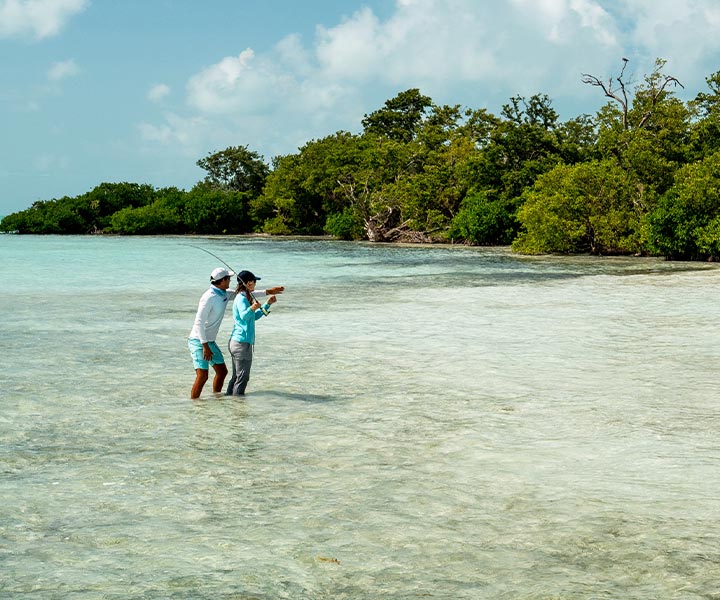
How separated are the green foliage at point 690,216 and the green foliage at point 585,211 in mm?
2889

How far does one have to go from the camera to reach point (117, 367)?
1223 cm

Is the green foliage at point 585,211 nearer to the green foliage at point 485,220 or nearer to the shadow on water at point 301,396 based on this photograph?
the green foliage at point 485,220

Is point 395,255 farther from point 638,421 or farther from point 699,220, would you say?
point 638,421

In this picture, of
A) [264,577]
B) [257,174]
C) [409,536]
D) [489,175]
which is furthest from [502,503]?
[257,174]

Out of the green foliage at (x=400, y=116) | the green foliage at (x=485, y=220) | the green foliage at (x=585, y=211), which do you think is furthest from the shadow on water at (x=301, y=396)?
the green foliage at (x=400, y=116)

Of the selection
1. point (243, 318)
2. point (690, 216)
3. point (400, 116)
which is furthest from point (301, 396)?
point (400, 116)

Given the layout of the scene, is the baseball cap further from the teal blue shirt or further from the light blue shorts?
the light blue shorts

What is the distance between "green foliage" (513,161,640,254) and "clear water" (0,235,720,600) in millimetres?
24539

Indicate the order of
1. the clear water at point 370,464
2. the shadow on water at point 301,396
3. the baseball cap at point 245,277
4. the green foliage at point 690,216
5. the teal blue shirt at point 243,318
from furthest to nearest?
1. the green foliage at point 690,216
2. the shadow on water at point 301,396
3. the teal blue shirt at point 243,318
4. the baseball cap at point 245,277
5. the clear water at point 370,464

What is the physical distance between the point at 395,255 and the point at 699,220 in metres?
14.3

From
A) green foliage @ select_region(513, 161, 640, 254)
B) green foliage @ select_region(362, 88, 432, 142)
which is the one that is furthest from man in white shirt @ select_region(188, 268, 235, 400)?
green foliage @ select_region(362, 88, 432, 142)

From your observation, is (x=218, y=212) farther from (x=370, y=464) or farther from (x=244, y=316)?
(x=370, y=464)

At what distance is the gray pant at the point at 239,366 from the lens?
9781 millimetres

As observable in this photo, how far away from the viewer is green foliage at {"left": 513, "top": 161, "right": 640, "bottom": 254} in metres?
40.4
